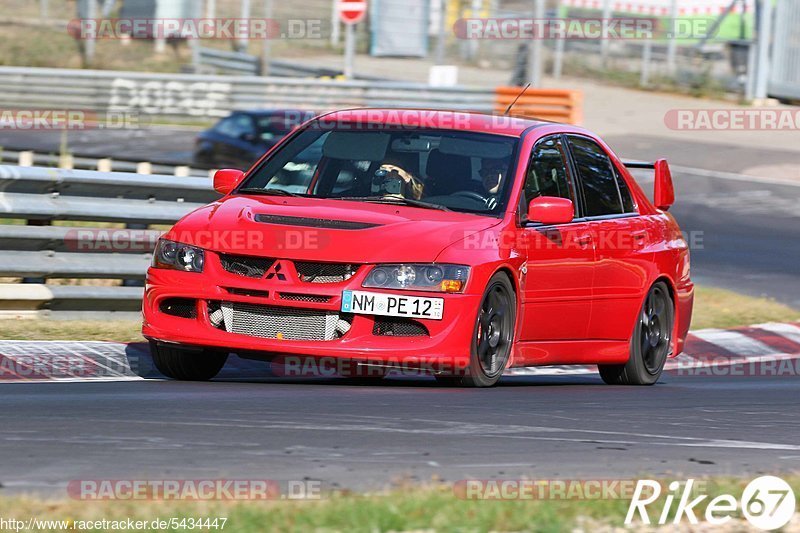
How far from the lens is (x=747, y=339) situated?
42.8 ft

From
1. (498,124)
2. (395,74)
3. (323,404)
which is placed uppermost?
(498,124)

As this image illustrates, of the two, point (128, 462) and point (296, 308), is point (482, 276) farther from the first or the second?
point (128, 462)

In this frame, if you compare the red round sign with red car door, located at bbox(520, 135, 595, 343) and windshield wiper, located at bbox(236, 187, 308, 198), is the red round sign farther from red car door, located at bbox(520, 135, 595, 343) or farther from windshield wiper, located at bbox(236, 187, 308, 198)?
windshield wiper, located at bbox(236, 187, 308, 198)

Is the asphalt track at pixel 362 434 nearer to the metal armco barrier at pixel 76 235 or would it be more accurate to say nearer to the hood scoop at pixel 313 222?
the hood scoop at pixel 313 222

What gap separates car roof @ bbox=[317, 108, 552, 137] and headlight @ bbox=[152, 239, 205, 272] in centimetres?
154

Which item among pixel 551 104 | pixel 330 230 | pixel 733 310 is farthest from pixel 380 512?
pixel 551 104

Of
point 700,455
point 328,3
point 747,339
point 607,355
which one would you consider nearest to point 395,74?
point 328,3

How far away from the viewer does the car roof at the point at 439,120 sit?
8.96 meters

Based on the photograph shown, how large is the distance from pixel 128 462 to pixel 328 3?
50.2 metres

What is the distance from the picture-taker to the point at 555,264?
8.73 m

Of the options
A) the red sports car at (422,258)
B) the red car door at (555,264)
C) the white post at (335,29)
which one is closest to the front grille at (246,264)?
the red sports car at (422,258)

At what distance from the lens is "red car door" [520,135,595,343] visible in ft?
28.0

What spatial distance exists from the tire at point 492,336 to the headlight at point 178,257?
4.45ft

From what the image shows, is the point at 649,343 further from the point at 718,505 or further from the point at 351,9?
the point at 351,9
